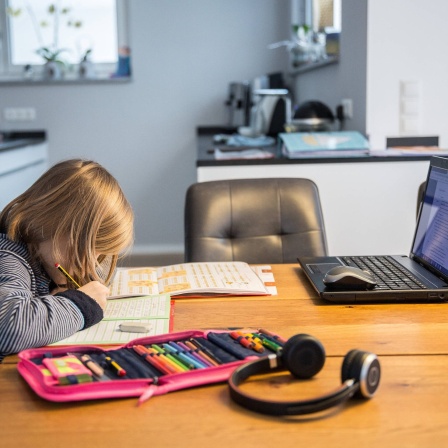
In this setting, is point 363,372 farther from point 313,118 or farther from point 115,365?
point 313,118

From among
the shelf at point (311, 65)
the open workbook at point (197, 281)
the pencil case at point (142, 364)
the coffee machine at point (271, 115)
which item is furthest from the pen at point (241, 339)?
the coffee machine at point (271, 115)

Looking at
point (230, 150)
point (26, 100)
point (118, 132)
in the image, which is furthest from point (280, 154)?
point (26, 100)

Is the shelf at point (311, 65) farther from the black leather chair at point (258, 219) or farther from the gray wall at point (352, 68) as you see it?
the black leather chair at point (258, 219)

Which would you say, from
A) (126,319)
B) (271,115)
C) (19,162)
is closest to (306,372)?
(126,319)

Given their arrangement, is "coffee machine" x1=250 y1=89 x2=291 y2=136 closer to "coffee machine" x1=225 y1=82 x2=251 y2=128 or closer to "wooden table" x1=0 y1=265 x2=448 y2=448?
"coffee machine" x1=225 y1=82 x2=251 y2=128

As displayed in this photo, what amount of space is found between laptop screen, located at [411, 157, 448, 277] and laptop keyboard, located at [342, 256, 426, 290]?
57mm

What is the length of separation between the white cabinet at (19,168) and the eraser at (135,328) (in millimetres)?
2746

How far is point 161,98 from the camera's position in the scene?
499cm

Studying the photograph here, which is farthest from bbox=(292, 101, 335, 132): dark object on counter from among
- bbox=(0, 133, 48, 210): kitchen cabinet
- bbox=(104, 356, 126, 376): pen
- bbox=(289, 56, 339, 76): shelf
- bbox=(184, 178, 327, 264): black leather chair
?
bbox=(104, 356, 126, 376): pen

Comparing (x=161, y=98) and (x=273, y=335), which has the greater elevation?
(x=161, y=98)

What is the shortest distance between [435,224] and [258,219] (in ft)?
2.30

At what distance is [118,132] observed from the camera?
16.4ft

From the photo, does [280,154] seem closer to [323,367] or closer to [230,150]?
[230,150]

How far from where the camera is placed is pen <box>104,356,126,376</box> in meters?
0.91
